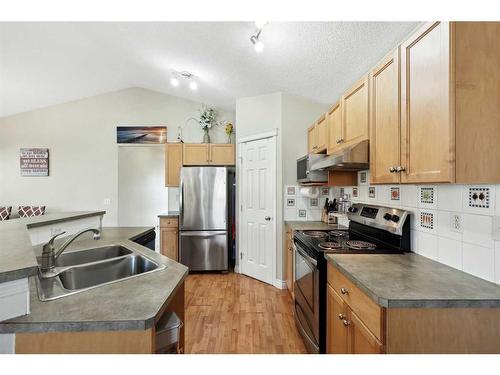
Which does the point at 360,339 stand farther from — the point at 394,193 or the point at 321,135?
the point at 321,135

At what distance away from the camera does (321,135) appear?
8.94ft

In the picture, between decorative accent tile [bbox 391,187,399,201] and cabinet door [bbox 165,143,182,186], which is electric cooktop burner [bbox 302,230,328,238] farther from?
cabinet door [bbox 165,143,182,186]

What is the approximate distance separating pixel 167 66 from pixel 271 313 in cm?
338

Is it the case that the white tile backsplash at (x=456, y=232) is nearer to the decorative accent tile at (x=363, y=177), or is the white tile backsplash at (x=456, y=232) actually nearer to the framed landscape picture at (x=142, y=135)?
the decorative accent tile at (x=363, y=177)

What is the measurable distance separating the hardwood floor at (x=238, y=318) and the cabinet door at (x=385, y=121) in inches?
59.3

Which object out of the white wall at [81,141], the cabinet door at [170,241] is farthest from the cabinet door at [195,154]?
the cabinet door at [170,241]

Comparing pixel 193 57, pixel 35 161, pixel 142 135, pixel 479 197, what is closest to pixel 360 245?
pixel 479 197

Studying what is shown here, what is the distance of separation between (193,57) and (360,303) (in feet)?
9.87

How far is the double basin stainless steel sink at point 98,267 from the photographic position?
142 cm

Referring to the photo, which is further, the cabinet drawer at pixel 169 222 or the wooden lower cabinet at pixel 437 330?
the cabinet drawer at pixel 169 222

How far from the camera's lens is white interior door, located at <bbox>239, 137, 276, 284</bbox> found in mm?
3346

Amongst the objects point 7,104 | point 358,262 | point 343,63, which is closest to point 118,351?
point 358,262

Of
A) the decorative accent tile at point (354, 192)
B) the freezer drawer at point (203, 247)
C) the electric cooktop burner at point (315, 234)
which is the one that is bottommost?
the freezer drawer at point (203, 247)

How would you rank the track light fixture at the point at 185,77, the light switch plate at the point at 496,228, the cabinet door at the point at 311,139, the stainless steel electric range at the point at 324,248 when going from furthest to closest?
the track light fixture at the point at 185,77 < the cabinet door at the point at 311,139 < the stainless steel electric range at the point at 324,248 < the light switch plate at the point at 496,228
